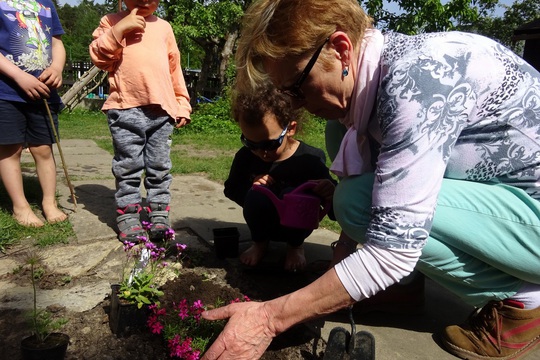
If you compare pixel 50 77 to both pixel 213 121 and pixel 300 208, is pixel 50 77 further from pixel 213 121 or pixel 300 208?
pixel 213 121

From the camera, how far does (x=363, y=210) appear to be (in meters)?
1.69

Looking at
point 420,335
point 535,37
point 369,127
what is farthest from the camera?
point 535,37

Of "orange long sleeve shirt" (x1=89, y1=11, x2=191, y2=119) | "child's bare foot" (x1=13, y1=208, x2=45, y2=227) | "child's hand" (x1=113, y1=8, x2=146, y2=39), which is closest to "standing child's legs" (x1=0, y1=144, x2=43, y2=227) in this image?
"child's bare foot" (x1=13, y1=208, x2=45, y2=227)

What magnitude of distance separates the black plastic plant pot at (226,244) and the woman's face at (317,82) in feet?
3.56

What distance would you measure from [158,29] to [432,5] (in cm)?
1107

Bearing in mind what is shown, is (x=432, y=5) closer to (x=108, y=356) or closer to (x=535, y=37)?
(x=535, y=37)

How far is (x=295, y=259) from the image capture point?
2.45 metres

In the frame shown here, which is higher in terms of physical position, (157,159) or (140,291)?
(157,159)

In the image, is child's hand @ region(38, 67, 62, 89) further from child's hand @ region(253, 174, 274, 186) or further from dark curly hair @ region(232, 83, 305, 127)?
child's hand @ region(253, 174, 274, 186)

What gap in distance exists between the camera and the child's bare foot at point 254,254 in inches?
96.2

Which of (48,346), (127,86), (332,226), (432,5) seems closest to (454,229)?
(48,346)

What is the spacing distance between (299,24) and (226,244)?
1.39 meters

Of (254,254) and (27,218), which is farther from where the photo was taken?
(27,218)

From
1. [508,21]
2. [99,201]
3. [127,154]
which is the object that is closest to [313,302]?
[127,154]
